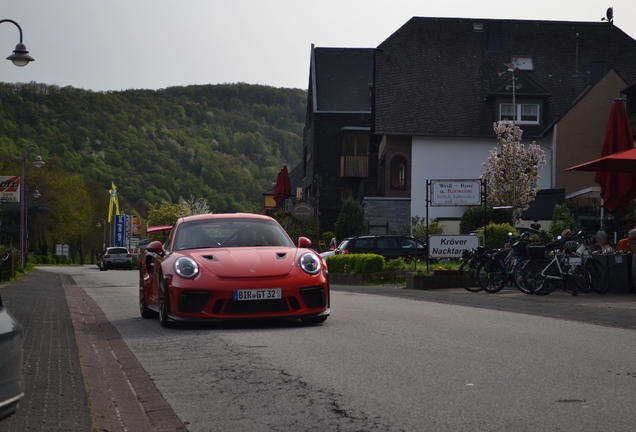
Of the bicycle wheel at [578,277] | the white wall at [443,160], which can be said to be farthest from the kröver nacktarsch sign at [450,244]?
the white wall at [443,160]

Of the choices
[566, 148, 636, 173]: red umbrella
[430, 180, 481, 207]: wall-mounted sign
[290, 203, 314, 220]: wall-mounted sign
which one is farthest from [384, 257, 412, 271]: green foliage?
[290, 203, 314, 220]: wall-mounted sign

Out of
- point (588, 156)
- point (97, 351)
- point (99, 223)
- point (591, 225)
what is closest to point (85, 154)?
point (99, 223)

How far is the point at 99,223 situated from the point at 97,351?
11458 cm

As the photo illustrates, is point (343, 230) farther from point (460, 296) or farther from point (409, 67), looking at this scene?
point (460, 296)

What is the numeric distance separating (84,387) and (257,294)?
432cm

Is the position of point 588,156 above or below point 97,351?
above

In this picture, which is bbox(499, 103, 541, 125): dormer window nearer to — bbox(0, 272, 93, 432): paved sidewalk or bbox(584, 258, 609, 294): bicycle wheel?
bbox(584, 258, 609, 294): bicycle wheel

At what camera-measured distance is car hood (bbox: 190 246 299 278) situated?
10789 mm

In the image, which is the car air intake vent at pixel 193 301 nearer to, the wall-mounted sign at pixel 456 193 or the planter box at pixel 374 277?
the wall-mounted sign at pixel 456 193

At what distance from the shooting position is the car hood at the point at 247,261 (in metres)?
10.8

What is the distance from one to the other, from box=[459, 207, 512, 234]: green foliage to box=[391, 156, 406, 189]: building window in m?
12.0

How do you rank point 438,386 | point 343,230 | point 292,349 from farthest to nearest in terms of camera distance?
point 343,230 → point 292,349 → point 438,386

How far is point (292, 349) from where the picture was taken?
8.94m

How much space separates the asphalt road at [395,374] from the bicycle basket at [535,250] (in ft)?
21.0
